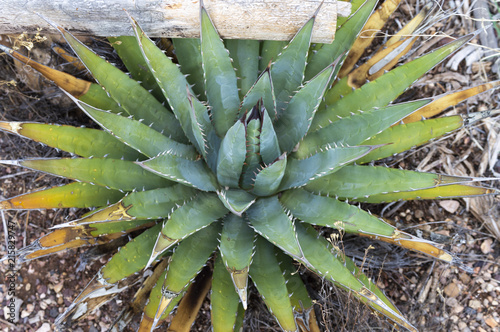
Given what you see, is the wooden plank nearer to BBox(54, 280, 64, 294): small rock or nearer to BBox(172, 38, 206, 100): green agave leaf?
BBox(172, 38, 206, 100): green agave leaf

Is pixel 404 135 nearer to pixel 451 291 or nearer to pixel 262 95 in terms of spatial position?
pixel 262 95

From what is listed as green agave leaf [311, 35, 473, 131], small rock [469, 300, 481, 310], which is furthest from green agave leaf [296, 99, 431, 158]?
small rock [469, 300, 481, 310]

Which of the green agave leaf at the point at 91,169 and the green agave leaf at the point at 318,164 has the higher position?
the green agave leaf at the point at 91,169

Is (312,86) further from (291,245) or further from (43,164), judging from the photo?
(43,164)

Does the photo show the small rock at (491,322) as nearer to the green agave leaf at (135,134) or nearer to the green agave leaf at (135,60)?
the green agave leaf at (135,134)

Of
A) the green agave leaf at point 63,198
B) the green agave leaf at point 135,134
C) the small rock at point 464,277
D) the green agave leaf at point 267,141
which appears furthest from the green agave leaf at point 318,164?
the small rock at point 464,277

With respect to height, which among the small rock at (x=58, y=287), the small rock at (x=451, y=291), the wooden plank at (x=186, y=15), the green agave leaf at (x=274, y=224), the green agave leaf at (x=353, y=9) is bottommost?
the small rock at (x=451, y=291)

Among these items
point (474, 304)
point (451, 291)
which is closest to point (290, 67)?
point (451, 291)
